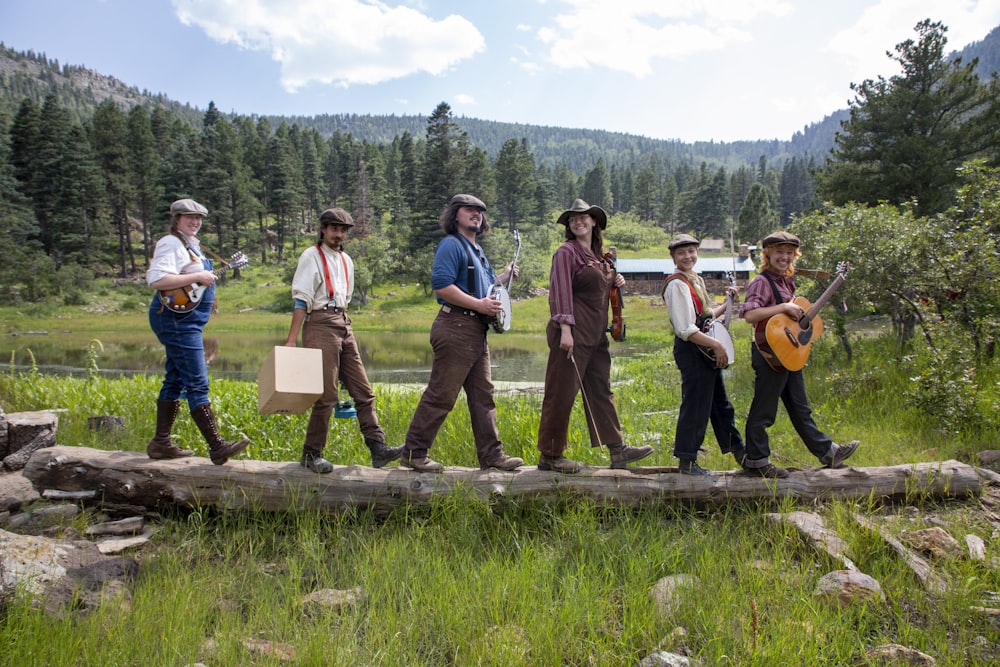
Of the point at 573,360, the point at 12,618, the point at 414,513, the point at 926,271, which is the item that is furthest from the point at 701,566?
the point at 926,271

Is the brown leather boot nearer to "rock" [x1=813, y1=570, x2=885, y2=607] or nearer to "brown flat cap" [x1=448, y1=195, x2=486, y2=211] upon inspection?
"rock" [x1=813, y1=570, x2=885, y2=607]

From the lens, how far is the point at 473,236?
5.03m

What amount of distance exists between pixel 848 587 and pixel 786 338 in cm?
197

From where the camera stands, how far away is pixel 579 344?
16.4ft

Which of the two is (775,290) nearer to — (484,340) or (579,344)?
(579,344)

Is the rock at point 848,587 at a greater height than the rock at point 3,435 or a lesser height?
lesser

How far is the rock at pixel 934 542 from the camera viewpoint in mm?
4160

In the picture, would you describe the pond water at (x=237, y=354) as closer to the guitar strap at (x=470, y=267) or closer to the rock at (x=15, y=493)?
the rock at (x=15, y=493)

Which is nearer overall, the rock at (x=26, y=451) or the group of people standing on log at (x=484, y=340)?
the group of people standing on log at (x=484, y=340)

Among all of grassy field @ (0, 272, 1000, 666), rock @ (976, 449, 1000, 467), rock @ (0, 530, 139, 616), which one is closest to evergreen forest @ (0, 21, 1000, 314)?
rock @ (976, 449, 1000, 467)

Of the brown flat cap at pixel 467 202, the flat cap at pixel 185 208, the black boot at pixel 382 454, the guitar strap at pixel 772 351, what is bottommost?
the black boot at pixel 382 454

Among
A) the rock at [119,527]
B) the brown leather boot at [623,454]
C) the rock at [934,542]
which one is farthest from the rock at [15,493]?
the rock at [934,542]

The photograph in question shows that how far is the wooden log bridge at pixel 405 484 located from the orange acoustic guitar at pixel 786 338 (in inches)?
37.4

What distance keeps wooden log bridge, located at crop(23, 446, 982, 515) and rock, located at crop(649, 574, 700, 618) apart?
41.6 inches
